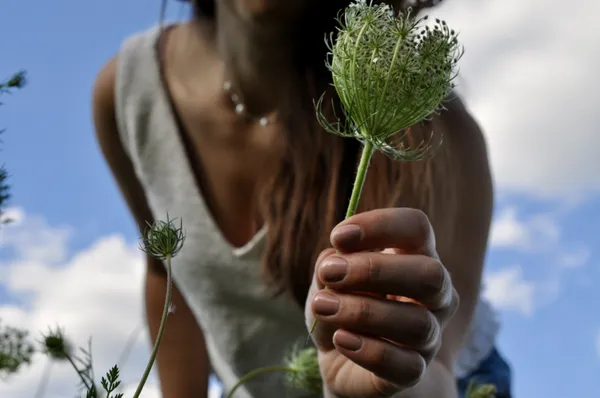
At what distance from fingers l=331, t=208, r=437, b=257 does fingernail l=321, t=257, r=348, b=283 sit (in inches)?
0.7

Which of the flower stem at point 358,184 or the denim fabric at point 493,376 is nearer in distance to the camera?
the flower stem at point 358,184

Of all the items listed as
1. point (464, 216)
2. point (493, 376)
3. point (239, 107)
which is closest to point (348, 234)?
point (464, 216)

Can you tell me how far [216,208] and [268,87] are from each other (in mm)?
348

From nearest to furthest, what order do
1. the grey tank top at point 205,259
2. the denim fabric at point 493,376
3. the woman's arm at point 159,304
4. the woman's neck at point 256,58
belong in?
the woman's neck at point 256,58
the grey tank top at point 205,259
the denim fabric at point 493,376
the woman's arm at point 159,304

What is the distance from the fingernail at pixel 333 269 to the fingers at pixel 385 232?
2 centimetres

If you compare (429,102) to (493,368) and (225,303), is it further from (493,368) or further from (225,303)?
(493,368)

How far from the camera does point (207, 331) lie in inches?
70.3

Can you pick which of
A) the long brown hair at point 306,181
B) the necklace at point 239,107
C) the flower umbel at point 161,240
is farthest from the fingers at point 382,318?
the necklace at point 239,107

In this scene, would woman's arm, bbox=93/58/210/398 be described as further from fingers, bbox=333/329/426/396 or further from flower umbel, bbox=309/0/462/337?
flower umbel, bbox=309/0/462/337

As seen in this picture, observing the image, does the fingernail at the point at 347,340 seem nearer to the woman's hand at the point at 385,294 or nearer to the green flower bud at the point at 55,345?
the woman's hand at the point at 385,294

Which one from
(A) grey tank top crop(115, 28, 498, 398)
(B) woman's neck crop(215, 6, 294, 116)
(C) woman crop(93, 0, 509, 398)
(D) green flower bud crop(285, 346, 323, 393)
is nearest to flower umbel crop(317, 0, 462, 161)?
(C) woman crop(93, 0, 509, 398)

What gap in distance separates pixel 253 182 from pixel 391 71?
4.33 feet

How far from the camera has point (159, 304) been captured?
6.44 feet

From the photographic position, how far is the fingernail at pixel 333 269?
46cm
